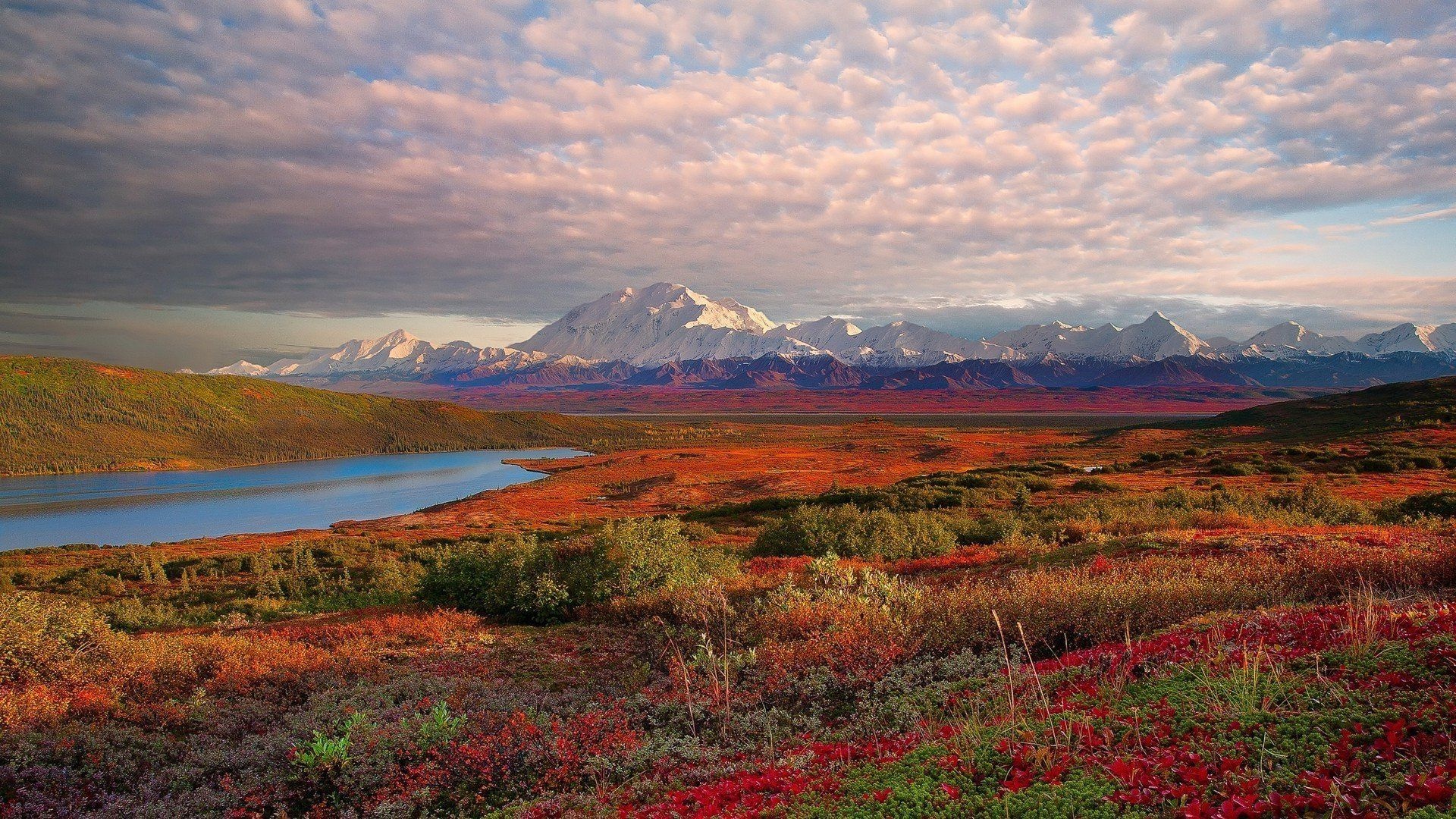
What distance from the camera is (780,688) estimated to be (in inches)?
296

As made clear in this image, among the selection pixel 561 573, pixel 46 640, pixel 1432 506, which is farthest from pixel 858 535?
pixel 1432 506

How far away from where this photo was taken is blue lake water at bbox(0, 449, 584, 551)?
62312 millimetres

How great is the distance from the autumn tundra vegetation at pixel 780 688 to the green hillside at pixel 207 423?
137 metres

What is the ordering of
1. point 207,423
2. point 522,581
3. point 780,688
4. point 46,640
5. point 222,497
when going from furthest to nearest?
point 207,423 → point 222,497 → point 522,581 → point 46,640 → point 780,688

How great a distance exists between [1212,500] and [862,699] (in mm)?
26783

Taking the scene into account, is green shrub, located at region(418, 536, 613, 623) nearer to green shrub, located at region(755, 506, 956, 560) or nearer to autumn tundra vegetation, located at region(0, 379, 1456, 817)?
autumn tundra vegetation, located at region(0, 379, 1456, 817)

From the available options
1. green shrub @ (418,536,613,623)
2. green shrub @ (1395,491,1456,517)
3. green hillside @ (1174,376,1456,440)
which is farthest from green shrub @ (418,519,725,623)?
green hillside @ (1174,376,1456,440)

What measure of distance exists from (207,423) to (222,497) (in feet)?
229

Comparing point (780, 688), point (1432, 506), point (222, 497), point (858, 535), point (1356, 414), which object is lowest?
point (222, 497)

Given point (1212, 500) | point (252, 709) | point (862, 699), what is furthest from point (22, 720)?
point (1212, 500)

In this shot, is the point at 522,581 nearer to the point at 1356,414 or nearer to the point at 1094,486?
the point at 1094,486

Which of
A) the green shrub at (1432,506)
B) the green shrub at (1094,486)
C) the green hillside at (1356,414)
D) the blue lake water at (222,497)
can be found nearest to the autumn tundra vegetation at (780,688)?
the green shrub at (1432,506)

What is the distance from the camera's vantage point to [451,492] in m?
84.8

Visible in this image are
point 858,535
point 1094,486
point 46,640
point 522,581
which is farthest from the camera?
point 1094,486
